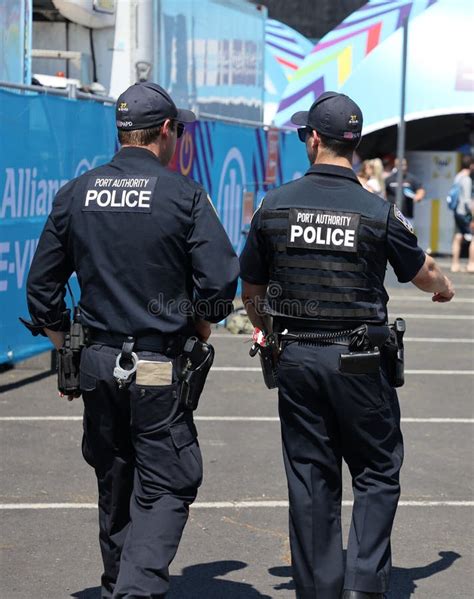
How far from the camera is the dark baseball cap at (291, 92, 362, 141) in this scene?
4434mm

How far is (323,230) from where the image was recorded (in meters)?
4.36

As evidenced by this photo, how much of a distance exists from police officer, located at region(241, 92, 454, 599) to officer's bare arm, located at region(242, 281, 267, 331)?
0.14 m

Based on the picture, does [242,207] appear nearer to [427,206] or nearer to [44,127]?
[44,127]

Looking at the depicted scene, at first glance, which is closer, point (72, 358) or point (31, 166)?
point (72, 358)

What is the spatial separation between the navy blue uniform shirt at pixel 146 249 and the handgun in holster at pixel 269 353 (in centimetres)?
33

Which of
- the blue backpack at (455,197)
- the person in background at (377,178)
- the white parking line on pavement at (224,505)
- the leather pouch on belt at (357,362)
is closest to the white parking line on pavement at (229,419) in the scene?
the white parking line on pavement at (224,505)

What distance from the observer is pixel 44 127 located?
942cm

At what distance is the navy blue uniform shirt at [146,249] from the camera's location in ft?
13.6

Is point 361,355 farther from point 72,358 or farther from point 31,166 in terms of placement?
point 31,166

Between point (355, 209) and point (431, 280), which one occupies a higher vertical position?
point (355, 209)

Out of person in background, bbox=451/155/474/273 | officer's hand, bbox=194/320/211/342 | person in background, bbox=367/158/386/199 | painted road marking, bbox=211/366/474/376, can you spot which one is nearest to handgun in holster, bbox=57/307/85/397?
officer's hand, bbox=194/320/211/342

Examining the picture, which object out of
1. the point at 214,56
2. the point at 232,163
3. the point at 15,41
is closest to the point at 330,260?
the point at 15,41

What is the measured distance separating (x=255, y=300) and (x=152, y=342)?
0.63 metres

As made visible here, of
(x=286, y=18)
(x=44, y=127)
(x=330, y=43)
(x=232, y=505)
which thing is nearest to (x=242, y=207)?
(x=44, y=127)
